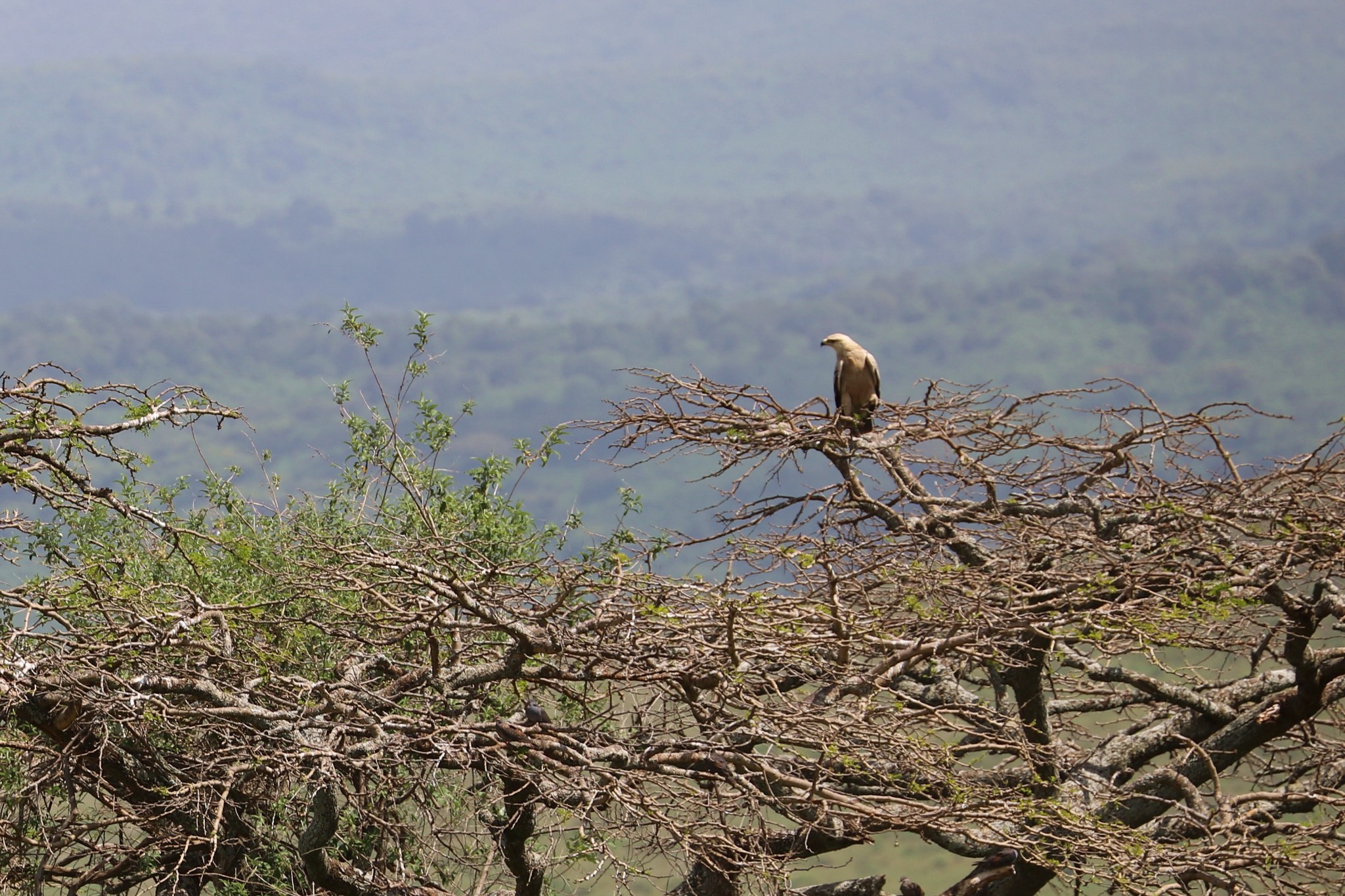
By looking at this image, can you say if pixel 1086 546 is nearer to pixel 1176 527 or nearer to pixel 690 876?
pixel 1176 527

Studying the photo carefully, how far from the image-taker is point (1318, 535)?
8.70m

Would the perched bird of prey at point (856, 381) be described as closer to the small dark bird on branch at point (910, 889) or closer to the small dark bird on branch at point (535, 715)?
the small dark bird on branch at point (910, 889)

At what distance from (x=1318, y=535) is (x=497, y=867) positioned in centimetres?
554

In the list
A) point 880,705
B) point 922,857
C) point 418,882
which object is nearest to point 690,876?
point 418,882

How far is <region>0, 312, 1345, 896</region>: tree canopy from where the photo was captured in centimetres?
732

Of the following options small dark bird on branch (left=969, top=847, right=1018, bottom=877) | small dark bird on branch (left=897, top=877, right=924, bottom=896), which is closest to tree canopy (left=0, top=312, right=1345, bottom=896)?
small dark bird on branch (left=969, top=847, right=1018, bottom=877)

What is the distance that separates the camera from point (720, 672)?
7227 millimetres

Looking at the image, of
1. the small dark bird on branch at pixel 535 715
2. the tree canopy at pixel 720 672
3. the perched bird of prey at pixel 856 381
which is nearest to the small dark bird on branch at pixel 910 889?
the tree canopy at pixel 720 672

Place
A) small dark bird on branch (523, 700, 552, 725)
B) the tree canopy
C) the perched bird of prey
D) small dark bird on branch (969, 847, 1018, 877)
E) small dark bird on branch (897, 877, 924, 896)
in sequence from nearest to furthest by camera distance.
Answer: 1. the tree canopy
2. small dark bird on branch (523, 700, 552, 725)
3. small dark bird on branch (969, 847, 1018, 877)
4. small dark bird on branch (897, 877, 924, 896)
5. the perched bird of prey

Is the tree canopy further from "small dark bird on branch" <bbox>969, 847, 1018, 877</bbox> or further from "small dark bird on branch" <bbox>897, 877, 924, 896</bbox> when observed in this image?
"small dark bird on branch" <bbox>897, 877, 924, 896</bbox>

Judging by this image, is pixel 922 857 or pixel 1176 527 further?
pixel 922 857

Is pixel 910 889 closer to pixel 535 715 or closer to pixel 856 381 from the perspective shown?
pixel 535 715

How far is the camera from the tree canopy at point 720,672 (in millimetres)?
7316

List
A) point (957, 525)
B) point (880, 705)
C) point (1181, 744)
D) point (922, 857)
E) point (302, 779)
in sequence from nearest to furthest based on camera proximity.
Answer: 1. point (302, 779)
2. point (880, 705)
3. point (1181, 744)
4. point (957, 525)
5. point (922, 857)
